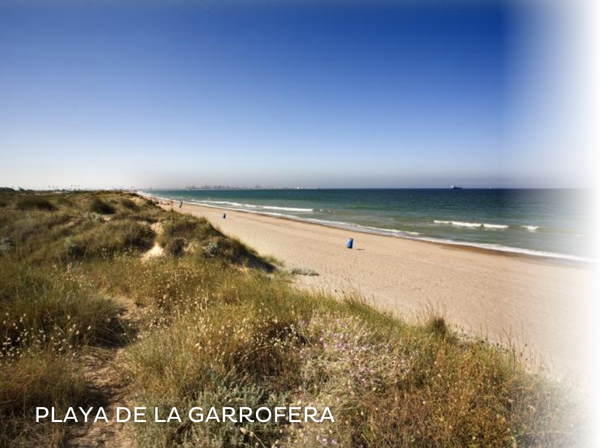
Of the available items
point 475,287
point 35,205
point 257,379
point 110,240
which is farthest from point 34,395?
point 35,205

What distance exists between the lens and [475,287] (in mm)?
11047

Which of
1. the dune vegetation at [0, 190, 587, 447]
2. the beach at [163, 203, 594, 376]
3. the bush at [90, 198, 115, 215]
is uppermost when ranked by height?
the bush at [90, 198, 115, 215]

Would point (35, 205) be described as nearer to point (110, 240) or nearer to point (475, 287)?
point (110, 240)

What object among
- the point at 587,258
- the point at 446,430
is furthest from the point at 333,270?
the point at 587,258

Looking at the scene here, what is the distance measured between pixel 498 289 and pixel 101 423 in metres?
12.3

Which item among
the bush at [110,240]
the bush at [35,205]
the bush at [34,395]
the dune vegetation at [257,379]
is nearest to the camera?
the bush at [34,395]

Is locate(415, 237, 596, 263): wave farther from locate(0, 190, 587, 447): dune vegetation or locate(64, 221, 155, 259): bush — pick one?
Result: locate(64, 221, 155, 259): bush

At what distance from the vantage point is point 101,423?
2.54 m

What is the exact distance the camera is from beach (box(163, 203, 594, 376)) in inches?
283

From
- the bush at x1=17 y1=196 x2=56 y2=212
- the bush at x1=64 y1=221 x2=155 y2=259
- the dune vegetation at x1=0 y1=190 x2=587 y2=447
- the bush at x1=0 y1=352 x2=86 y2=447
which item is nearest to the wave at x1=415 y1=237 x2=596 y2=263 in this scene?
the dune vegetation at x1=0 y1=190 x2=587 y2=447

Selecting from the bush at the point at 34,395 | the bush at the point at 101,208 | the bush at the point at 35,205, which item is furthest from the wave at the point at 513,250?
the bush at the point at 35,205

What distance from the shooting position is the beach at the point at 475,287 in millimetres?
7182

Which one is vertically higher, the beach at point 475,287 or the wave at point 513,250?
the wave at point 513,250

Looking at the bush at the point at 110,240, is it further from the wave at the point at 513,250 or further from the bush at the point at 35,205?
the wave at the point at 513,250
